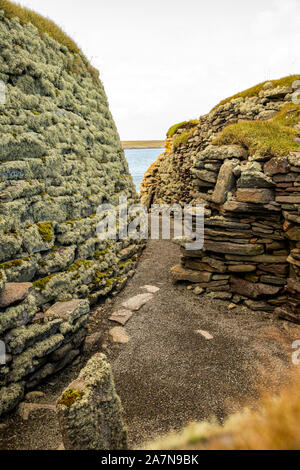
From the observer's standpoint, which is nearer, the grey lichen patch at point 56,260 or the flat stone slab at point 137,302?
the grey lichen patch at point 56,260

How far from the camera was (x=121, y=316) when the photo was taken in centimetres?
754

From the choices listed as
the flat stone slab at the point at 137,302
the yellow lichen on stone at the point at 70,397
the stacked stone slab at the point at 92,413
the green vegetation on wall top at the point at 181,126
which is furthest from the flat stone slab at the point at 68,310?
the green vegetation on wall top at the point at 181,126

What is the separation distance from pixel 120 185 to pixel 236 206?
Answer: 4.80 m

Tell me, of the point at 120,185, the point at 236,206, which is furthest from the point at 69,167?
the point at 236,206

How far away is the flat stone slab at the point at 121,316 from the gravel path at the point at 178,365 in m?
0.14

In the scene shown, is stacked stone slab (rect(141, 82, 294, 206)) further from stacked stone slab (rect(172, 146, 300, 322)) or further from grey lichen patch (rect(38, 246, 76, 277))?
grey lichen patch (rect(38, 246, 76, 277))

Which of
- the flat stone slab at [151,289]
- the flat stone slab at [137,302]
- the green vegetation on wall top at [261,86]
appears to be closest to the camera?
the flat stone slab at [137,302]

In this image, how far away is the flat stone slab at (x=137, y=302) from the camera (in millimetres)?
8047

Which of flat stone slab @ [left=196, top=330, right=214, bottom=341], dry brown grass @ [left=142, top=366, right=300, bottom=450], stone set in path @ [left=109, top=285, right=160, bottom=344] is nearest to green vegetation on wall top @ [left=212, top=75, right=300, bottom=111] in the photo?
stone set in path @ [left=109, top=285, right=160, bottom=344]

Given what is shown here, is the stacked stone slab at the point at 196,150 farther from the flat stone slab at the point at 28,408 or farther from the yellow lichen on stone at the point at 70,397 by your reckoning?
the yellow lichen on stone at the point at 70,397

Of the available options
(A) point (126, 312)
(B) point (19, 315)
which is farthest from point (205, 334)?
(B) point (19, 315)

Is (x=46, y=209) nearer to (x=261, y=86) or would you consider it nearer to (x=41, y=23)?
(x=41, y=23)
